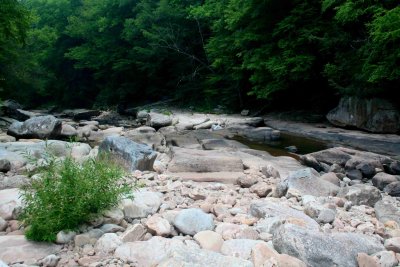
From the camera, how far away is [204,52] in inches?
843

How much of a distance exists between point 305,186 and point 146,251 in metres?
2.71

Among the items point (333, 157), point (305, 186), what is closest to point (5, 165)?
point (305, 186)

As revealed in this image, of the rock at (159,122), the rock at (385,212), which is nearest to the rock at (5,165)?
the rock at (385,212)

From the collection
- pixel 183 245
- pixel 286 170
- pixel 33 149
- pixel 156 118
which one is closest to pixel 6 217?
pixel 183 245

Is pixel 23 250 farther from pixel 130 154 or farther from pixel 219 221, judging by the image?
pixel 130 154

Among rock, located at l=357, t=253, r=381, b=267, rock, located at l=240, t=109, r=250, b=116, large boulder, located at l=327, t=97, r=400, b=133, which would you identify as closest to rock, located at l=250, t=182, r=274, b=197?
rock, located at l=357, t=253, r=381, b=267

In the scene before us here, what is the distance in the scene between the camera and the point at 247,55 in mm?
15531

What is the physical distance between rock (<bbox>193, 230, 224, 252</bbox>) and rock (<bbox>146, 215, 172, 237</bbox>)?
0.88 ft

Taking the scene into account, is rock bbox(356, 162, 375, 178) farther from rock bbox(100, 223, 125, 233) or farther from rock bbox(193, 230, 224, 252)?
rock bbox(100, 223, 125, 233)

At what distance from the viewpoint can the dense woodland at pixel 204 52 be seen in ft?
36.8

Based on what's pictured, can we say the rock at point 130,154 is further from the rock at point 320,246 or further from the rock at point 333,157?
the rock at point 333,157

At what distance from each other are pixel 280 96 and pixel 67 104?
18108 millimetres

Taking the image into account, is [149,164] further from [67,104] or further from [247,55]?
[67,104]

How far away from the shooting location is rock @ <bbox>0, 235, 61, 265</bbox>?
116 inches
